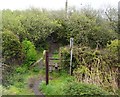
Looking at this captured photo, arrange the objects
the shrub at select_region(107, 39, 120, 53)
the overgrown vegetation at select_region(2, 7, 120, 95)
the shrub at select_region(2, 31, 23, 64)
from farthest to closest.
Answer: the shrub at select_region(2, 31, 23, 64), the shrub at select_region(107, 39, 120, 53), the overgrown vegetation at select_region(2, 7, 120, 95)

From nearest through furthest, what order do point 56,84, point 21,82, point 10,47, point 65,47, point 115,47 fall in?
point 56,84
point 21,82
point 115,47
point 10,47
point 65,47

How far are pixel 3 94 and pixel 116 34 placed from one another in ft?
18.3

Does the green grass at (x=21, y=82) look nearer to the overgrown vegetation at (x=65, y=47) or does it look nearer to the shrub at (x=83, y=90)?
the overgrown vegetation at (x=65, y=47)

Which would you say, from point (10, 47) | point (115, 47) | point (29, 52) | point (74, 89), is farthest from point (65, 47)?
point (74, 89)

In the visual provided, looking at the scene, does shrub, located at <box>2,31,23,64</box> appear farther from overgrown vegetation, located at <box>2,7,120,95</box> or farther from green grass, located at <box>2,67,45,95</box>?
green grass, located at <box>2,67,45,95</box>

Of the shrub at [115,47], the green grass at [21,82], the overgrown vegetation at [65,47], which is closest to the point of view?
the green grass at [21,82]

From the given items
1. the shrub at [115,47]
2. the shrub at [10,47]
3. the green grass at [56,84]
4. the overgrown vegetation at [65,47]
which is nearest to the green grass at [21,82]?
the overgrown vegetation at [65,47]

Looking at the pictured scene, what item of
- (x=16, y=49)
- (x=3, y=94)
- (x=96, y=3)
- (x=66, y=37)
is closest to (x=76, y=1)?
(x=96, y=3)

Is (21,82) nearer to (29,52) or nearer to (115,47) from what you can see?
(29,52)

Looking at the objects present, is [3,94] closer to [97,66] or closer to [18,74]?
[18,74]

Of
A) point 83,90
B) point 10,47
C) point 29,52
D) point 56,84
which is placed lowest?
point 83,90

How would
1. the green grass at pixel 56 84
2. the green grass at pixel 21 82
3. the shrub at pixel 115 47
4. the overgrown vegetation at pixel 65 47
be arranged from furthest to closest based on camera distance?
the shrub at pixel 115 47 < the overgrown vegetation at pixel 65 47 < the green grass at pixel 21 82 < the green grass at pixel 56 84

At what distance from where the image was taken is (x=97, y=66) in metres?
9.42

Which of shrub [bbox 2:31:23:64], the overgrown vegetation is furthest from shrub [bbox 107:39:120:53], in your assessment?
shrub [bbox 2:31:23:64]
